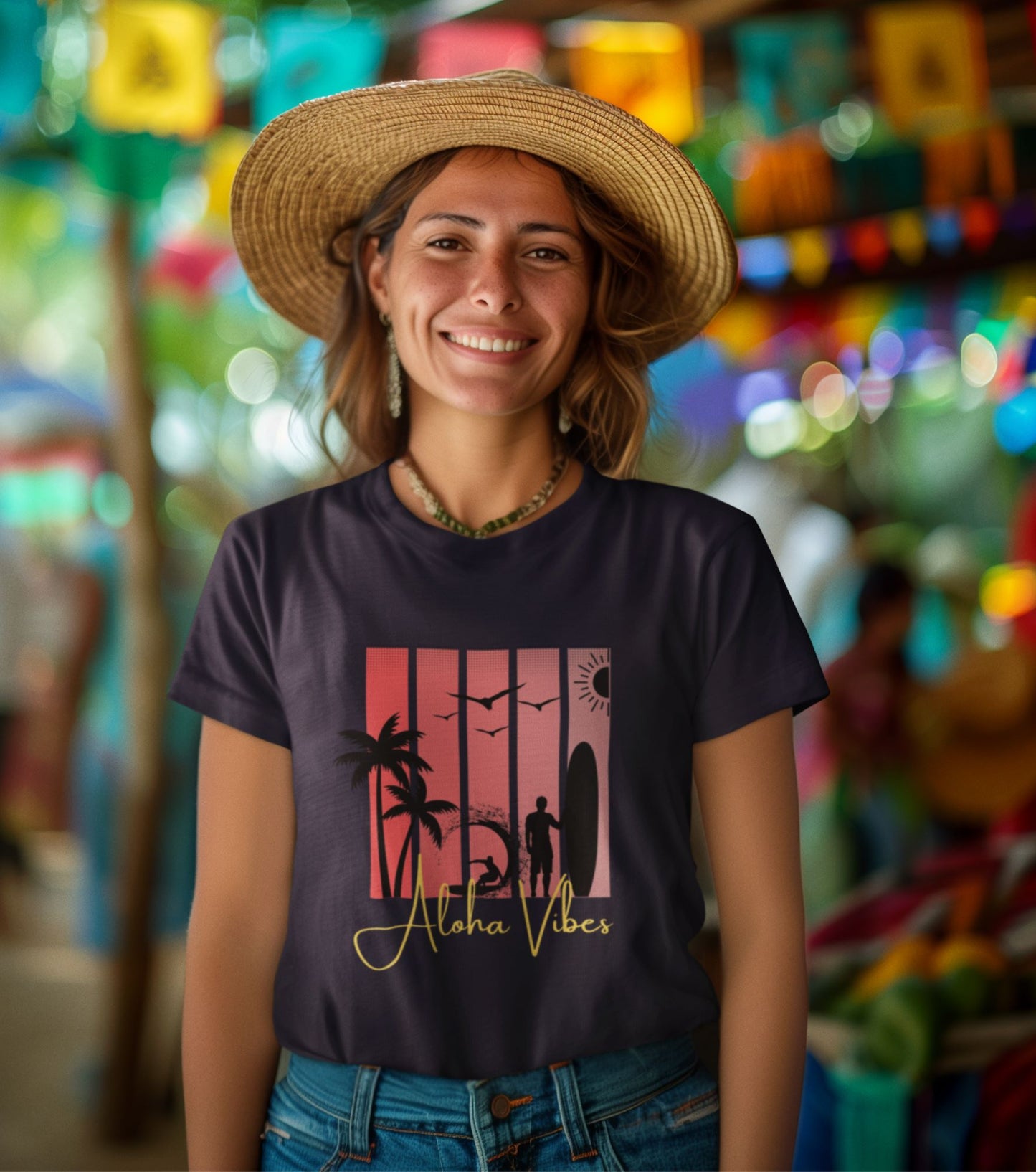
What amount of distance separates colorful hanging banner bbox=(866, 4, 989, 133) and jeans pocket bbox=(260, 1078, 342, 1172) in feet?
Result: 8.53

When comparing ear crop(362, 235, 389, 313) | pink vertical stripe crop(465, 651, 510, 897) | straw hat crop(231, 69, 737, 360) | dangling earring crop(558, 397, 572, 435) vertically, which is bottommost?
pink vertical stripe crop(465, 651, 510, 897)

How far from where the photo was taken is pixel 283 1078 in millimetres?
1179

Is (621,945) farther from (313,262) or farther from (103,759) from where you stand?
(103,759)

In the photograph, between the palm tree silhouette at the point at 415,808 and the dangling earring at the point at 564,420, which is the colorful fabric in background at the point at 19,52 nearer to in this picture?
the dangling earring at the point at 564,420

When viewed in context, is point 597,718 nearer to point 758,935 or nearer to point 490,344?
point 758,935

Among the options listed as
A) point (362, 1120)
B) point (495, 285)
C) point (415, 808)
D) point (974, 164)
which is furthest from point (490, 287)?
point (974, 164)

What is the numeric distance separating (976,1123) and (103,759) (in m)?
2.41

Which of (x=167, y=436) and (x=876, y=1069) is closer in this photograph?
(x=876, y=1069)

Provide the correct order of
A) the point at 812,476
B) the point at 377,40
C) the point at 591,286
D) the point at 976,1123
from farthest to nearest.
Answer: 1. the point at 812,476
2. the point at 377,40
3. the point at 976,1123
4. the point at 591,286

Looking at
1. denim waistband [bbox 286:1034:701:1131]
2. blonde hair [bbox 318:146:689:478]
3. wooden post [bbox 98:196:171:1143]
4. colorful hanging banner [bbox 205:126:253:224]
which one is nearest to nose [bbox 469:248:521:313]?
blonde hair [bbox 318:146:689:478]

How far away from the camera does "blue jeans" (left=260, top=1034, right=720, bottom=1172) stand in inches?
41.6

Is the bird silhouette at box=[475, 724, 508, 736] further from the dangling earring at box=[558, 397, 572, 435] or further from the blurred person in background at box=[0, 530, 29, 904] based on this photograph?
the blurred person in background at box=[0, 530, 29, 904]

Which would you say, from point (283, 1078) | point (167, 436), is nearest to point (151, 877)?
point (283, 1078)

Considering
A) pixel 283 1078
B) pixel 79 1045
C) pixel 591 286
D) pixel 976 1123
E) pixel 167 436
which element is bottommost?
pixel 79 1045
